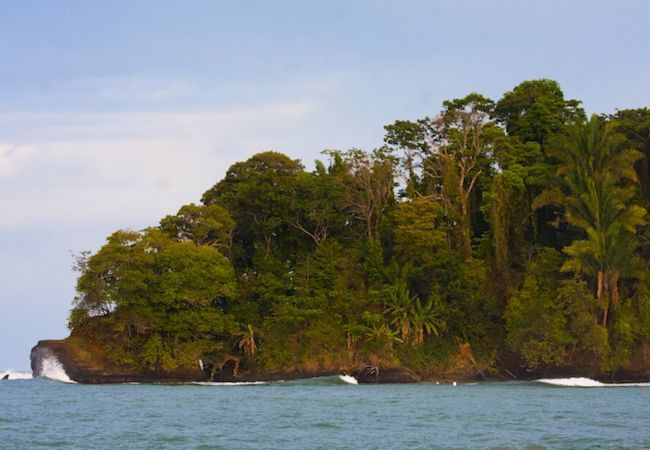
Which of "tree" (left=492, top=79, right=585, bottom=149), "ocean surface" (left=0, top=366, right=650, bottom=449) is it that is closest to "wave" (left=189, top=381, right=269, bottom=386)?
"ocean surface" (left=0, top=366, right=650, bottom=449)

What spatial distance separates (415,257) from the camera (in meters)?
57.8

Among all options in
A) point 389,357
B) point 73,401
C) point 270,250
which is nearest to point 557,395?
point 389,357

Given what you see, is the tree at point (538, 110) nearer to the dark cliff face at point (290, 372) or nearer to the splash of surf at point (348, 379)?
the dark cliff face at point (290, 372)

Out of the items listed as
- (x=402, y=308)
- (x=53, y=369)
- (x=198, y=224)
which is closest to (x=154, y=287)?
(x=198, y=224)

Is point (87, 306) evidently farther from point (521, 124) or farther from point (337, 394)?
point (521, 124)

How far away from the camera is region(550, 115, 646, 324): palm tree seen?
173ft

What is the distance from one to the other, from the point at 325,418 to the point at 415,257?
2747 cm

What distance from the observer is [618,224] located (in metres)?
52.5

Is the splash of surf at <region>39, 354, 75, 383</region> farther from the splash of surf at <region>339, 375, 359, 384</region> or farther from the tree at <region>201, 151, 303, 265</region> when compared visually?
the splash of surf at <region>339, 375, 359, 384</region>

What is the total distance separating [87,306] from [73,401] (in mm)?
15961

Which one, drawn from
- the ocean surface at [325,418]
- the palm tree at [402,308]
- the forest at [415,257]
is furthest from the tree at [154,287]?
the palm tree at [402,308]

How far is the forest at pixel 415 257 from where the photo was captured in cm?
5307

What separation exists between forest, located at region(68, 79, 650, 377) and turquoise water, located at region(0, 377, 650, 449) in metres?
7.44

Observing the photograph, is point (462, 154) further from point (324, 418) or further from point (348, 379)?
point (324, 418)
